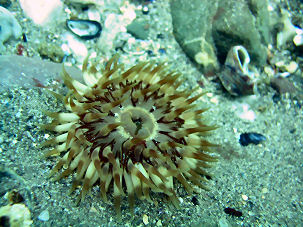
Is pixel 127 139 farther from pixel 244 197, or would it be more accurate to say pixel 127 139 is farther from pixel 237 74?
pixel 237 74

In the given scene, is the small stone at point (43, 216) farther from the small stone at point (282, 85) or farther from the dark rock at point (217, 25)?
the small stone at point (282, 85)

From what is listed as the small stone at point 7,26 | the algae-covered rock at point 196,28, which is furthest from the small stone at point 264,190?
the small stone at point 7,26

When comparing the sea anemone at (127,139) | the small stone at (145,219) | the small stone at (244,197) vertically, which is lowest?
the small stone at (244,197)

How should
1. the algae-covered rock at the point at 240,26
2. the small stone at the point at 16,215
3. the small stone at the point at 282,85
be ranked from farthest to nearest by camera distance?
the small stone at the point at 282,85 → the algae-covered rock at the point at 240,26 → the small stone at the point at 16,215

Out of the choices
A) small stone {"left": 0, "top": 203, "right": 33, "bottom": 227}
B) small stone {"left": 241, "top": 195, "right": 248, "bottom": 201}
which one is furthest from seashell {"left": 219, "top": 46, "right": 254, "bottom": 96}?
small stone {"left": 0, "top": 203, "right": 33, "bottom": 227}

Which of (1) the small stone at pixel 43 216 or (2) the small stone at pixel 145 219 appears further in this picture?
(2) the small stone at pixel 145 219

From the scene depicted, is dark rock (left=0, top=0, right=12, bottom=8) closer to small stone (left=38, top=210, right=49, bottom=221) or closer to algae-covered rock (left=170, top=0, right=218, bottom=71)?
algae-covered rock (left=170, top=0, right=218, bottom=71)
